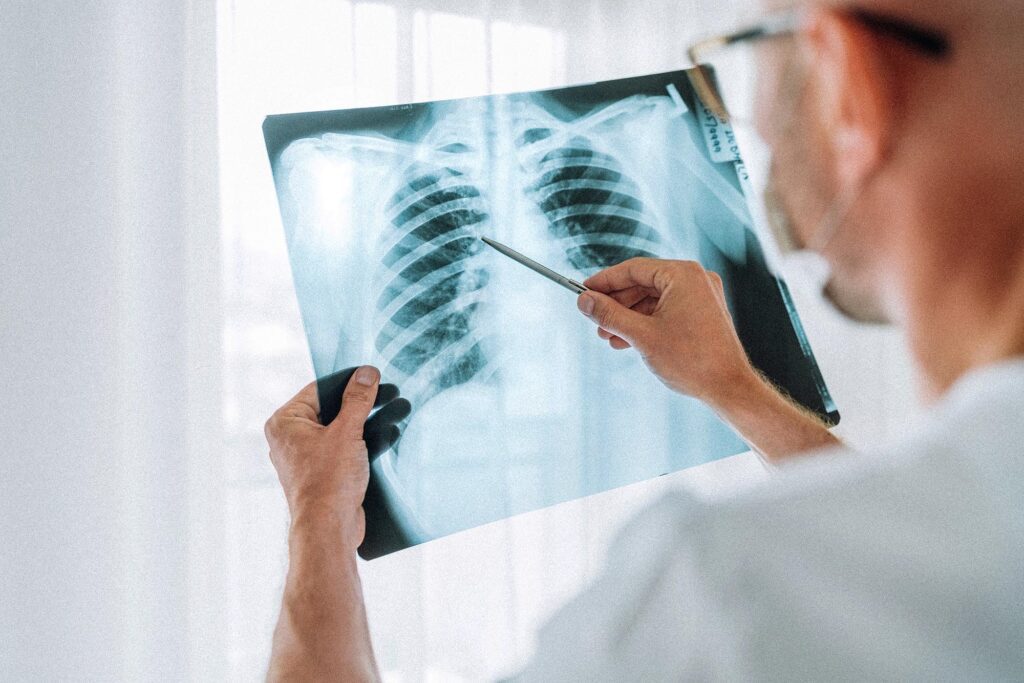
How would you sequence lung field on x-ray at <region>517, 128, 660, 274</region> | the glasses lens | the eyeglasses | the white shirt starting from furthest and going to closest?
the glasses lens, lung field on x-ray at <region>517, 128, 660, 274</region>, the eyeglasses, the white shirt

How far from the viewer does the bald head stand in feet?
1.56

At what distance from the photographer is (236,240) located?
1.40 meters

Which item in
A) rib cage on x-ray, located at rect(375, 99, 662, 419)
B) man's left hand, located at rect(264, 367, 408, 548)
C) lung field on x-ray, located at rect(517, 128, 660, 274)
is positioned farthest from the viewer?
lung field on x-ray, located at rect(517, 128, 660, 274)

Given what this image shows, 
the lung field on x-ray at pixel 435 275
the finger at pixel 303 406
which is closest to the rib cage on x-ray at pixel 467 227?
the lung field on x-ray at pixel 435 275

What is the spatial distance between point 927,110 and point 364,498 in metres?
0.75

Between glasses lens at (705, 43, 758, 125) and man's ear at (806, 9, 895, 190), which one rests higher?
glasses lens at (705, 43, 758, 125)

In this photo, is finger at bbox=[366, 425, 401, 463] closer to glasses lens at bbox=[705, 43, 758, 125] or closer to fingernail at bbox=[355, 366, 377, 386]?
fingernail at bbox=[355, 366, 377, 386]

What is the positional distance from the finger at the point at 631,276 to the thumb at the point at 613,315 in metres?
0.02

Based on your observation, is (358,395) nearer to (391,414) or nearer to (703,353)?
(391,414)

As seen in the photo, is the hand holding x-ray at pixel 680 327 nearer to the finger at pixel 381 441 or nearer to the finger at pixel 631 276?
the finger at pixel 631 276

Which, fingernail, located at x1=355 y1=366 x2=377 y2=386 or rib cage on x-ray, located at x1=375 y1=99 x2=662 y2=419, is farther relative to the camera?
rib cage on x-ray, located at x1=375 y1=99 x2=662 y2=419

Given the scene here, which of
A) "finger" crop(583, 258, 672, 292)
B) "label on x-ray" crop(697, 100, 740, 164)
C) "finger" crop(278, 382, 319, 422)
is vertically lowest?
"finger" crop(278, 382, 319, 422)

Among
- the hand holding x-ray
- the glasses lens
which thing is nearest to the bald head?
the hand holding x-ray

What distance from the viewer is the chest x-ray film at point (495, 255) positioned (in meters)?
1.09
